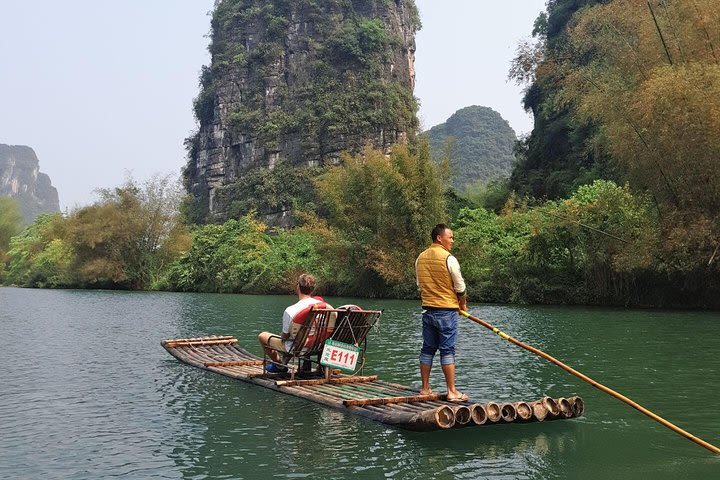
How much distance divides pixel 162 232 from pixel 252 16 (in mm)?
43390

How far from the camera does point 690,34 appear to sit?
930 inches

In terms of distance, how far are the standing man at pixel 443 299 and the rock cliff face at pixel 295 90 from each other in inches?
3023

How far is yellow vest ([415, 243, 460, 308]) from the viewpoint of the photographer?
28.9 feet

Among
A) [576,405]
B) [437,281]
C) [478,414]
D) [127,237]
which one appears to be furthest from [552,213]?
[127,237]

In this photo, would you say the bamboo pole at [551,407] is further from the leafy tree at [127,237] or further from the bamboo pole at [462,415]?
the leafy tree at [127,237]

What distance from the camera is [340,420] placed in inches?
337

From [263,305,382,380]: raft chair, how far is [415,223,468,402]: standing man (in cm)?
115

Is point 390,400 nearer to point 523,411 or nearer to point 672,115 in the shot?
point 523,411

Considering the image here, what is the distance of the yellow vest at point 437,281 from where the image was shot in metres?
8.82

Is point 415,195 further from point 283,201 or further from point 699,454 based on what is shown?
point 283,201

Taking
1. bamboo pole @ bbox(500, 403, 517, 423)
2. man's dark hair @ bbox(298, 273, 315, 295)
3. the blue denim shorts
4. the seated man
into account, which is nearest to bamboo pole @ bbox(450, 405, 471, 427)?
bamboo pole @ bbox(500, 403, 517, 423)

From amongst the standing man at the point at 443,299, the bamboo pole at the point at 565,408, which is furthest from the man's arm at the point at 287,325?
the bamboo pole at the point at 565,408

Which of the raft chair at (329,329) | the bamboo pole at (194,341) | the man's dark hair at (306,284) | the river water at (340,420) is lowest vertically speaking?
the river water at (340,420)

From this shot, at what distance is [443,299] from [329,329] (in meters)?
2.03
